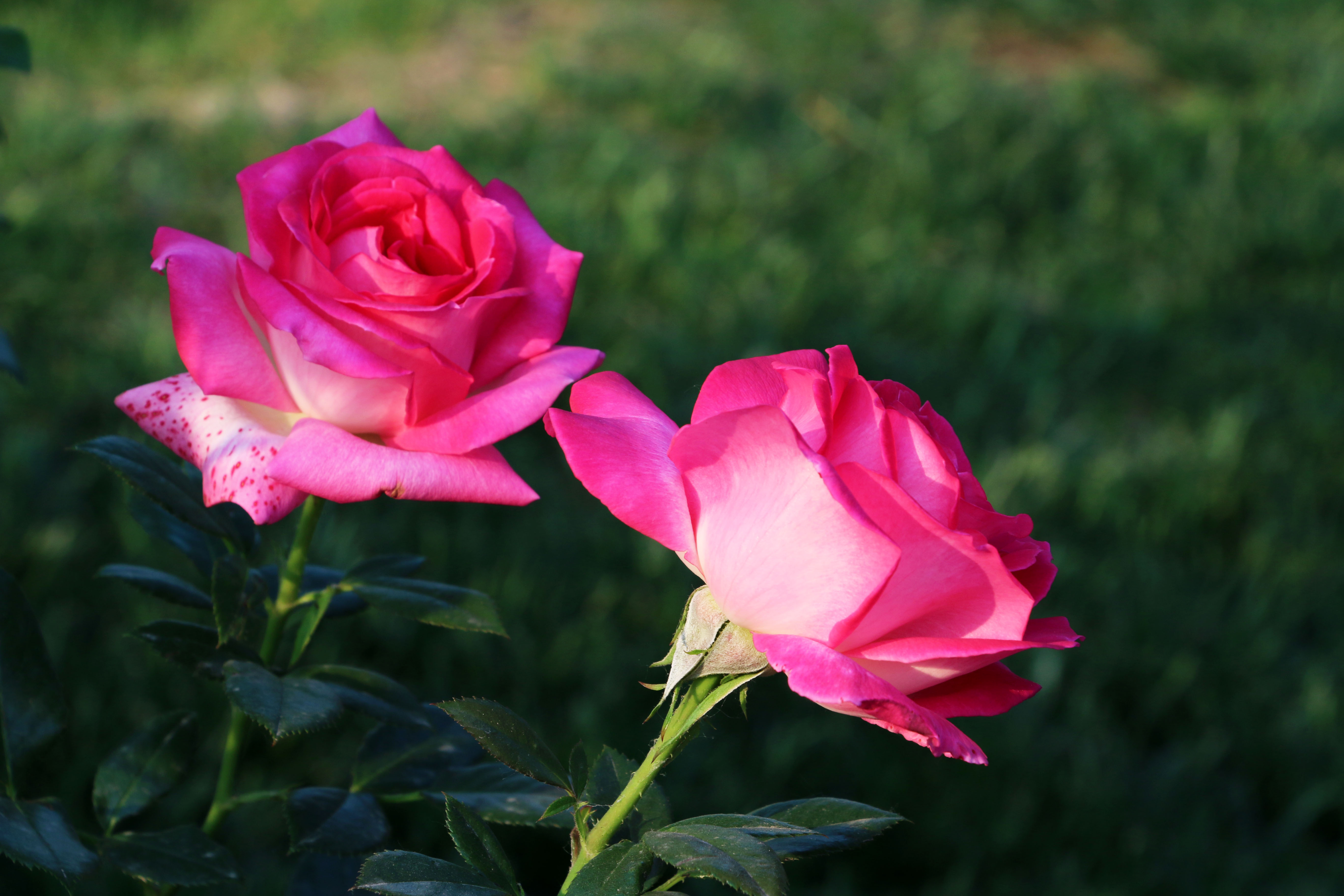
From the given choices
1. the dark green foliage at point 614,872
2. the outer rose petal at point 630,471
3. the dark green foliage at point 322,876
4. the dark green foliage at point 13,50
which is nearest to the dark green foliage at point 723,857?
the dark green foliage at point 614,872

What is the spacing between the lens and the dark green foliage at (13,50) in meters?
0.76

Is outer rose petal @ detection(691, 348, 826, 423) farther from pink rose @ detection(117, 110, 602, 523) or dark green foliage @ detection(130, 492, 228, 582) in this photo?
dark green foliage @ detection(130, 492, 228, 582)

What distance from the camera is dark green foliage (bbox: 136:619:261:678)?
60cm

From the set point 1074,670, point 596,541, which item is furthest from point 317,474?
point 1074,670

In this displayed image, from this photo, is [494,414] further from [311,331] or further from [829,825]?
[829,825]

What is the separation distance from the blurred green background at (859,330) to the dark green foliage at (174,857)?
6 centimetres

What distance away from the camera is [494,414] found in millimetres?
521

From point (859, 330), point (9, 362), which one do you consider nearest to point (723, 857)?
point (9, 362)

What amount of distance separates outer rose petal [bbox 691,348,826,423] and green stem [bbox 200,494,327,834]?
219mm

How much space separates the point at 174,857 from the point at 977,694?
430 millimetres

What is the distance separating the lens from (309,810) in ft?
2.08

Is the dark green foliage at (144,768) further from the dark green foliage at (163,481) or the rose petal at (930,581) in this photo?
the rose petal at (930,581)

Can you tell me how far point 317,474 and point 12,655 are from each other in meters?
0.25

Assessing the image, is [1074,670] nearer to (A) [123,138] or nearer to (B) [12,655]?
(B) [12,655]
